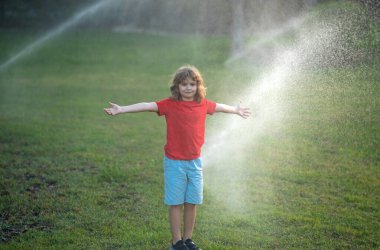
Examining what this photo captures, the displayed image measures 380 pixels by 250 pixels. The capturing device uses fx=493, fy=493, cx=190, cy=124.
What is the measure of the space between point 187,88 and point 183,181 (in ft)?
2.42

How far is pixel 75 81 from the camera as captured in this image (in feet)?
42.6

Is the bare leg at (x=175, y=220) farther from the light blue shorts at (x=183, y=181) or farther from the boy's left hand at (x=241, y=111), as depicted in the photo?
the boy's left hand at (x=241, y=111)

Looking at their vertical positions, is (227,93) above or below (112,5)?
below

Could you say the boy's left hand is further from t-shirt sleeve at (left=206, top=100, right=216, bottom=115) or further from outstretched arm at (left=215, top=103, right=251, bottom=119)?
t-shirt sleeve at (left=206, top=100, right=216, bottom=115)

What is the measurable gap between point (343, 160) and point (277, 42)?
3.84m

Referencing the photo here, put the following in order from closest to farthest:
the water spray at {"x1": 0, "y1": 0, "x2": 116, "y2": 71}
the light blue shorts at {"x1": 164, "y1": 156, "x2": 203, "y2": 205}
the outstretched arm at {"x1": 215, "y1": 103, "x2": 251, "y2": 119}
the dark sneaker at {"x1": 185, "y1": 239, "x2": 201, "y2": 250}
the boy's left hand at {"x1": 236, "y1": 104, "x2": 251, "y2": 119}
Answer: the light blue shorts at {"x1": 164, "y1": 156, "x2": 203, "y2": 205} → the dark sneaker at {"x1": 185, "y1": 239, "x2": 201, "y2": 250} → the outstretched arm at {"x1": 215, "y1": 103, "x2": 251, "y2": 119} → the boy's left hand at {"x1": 236, "y1": 104, "x2": 251, "y2": 119} → the water spray at {"x1": 0, "y1": 0, "x2": 116, "y2": 71}

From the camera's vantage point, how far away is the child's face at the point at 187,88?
391cm

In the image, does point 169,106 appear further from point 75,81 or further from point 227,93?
point 75,81

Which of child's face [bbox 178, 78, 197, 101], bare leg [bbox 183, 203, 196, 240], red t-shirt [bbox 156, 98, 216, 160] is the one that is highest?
child's face [bbox 178, 78, 197, 101]

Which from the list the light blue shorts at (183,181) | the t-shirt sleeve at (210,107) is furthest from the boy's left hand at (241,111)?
the light blue shorts at (183,181)

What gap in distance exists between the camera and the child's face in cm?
391

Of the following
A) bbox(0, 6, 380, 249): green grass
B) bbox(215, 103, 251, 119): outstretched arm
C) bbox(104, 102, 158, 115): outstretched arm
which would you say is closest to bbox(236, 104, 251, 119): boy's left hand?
bbox(215, 103, 251, 119): outstretched arm

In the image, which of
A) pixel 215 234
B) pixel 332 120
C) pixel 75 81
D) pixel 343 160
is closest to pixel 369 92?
pixel 332 120

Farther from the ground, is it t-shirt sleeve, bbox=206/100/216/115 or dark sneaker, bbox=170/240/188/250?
t-shirt sleeve, bbox=206/100/216/115
